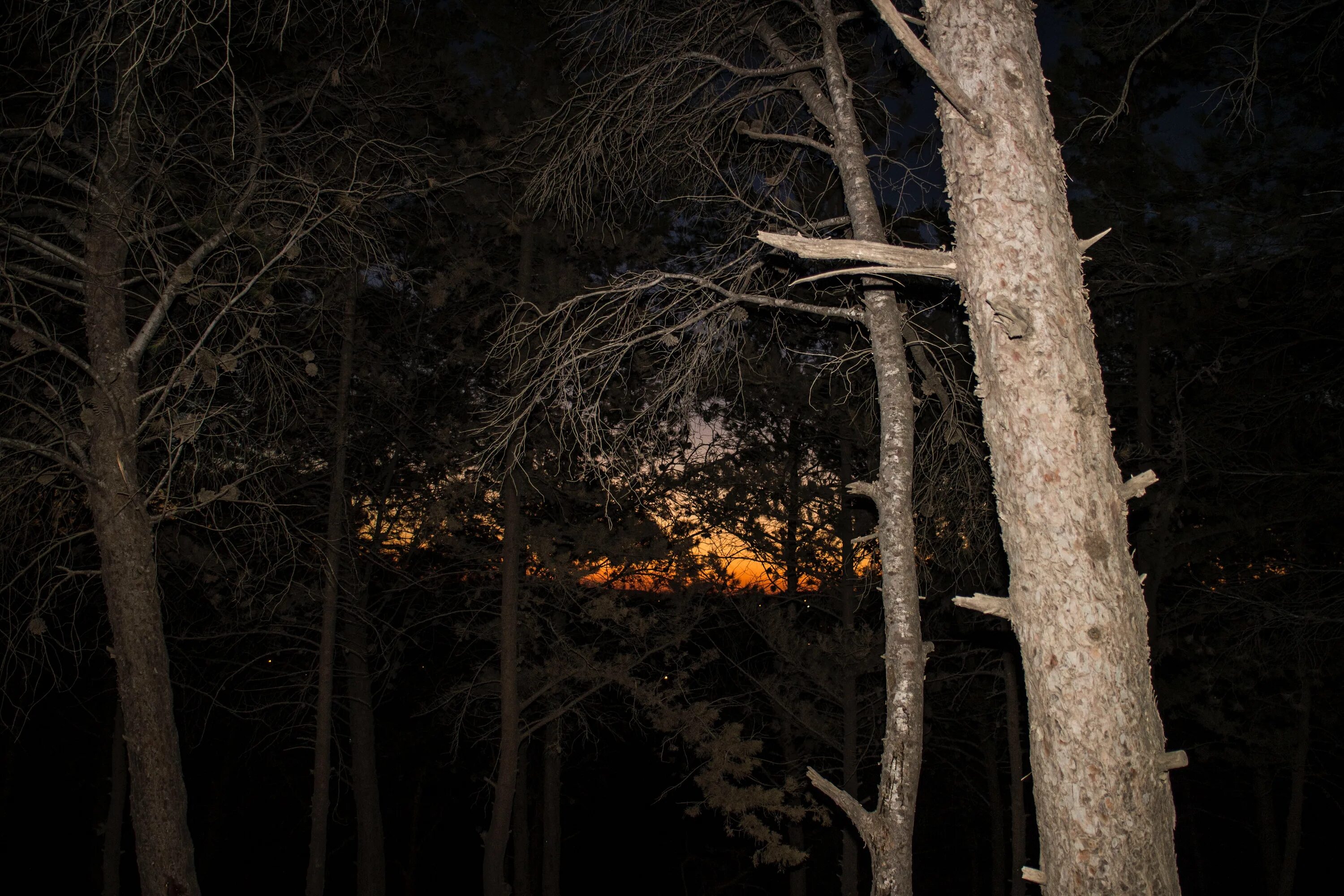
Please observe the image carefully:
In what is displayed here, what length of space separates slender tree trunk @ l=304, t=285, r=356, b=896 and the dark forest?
0.08 metres

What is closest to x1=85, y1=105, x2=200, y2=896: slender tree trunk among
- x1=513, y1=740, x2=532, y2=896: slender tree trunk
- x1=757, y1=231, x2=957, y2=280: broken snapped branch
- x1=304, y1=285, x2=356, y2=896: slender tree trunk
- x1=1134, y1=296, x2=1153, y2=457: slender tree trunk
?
x1=304, y1=285, x2=356, y2=896: slender tree trunk

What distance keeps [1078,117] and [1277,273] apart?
14.1ft

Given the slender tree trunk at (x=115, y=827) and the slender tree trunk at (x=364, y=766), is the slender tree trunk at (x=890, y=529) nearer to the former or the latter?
the slender tree trunk at (x=364, y=766)

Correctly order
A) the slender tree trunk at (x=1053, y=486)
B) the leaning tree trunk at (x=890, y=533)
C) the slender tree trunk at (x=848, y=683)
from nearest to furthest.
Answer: the slender tree trunk at (x=1053, y=486)
the leaning tree trunk at (x=890, y=533)
the slender tree trunk at (x=848, y=683)

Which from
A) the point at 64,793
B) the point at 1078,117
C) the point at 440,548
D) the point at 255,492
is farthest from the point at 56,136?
the point at 64,793

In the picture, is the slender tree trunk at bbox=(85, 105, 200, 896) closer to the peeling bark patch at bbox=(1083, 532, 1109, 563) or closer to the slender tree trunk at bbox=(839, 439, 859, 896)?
the peeling bark patch at bbox=(1083, 532, 1109, 563)

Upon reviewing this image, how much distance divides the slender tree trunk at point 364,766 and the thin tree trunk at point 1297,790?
16.1 meters

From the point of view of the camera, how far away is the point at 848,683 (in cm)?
1263

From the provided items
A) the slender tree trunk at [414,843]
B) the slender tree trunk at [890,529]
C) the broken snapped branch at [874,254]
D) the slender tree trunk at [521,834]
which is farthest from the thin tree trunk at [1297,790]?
the slender tree trunk at [414,843]

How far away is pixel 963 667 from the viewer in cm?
1364

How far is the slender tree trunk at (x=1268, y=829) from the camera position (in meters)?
16.6

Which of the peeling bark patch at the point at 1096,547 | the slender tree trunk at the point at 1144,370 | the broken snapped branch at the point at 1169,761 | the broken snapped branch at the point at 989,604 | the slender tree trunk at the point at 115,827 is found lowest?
the slender tree trunk at the point at 115,827

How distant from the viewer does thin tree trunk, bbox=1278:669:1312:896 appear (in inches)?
542

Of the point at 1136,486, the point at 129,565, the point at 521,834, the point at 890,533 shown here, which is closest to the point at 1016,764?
the point at 890,533
